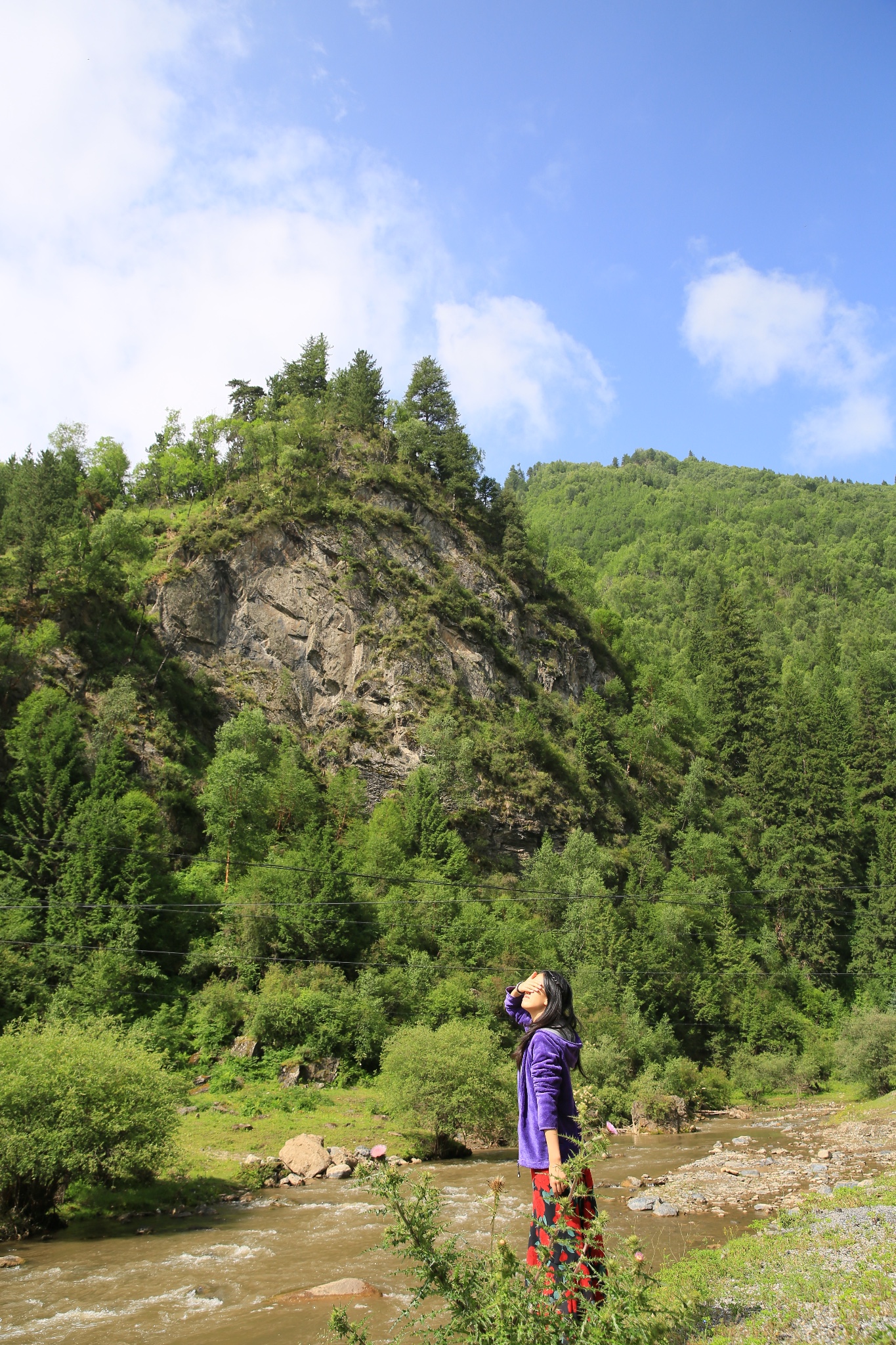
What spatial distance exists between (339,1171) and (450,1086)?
5.23 meters

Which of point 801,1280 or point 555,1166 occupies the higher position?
point 555,1166

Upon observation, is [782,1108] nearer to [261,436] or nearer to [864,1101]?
[864,1101]

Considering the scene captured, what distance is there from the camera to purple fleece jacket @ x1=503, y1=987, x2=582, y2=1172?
5715mm

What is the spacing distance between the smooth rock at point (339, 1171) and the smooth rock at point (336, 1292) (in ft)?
45.4

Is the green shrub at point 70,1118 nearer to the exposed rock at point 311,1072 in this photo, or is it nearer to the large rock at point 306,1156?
the large rock at point 306,1156

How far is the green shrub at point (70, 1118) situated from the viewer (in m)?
18.1

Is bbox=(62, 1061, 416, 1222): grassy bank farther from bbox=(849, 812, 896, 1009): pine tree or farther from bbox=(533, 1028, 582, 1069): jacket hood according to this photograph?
bbox=(849, 812, 896, 1009): pine tree

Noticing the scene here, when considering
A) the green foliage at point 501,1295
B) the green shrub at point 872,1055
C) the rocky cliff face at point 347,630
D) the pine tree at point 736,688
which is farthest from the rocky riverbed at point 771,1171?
the pine tree at point 736,688

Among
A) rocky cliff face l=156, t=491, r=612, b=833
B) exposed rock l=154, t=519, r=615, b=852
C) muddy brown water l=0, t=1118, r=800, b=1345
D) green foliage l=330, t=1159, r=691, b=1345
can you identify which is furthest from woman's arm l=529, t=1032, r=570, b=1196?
rocky cliff face l=156, t=491, r=612, b=833

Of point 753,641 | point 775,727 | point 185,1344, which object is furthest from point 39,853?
point 753,641

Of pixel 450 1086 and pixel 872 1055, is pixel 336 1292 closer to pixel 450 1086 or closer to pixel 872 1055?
pixel 450 1086

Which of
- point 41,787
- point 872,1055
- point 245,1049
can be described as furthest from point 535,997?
point 872,1055

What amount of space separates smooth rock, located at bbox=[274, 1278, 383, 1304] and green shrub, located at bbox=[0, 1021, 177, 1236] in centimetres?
809

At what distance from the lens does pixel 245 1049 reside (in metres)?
36.8
